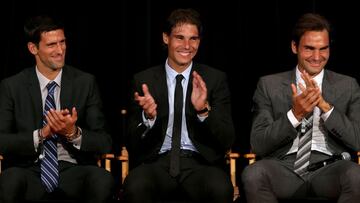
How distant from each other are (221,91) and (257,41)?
89 centimetres

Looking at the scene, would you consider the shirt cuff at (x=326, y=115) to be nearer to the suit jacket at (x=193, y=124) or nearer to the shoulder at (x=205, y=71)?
the suit jacket at (x=193, y=124)

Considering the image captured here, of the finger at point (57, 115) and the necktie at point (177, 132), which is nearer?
the finger at point (57, 115)

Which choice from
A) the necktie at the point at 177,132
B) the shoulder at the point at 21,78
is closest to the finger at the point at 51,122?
the shoulder at the point at 21,78

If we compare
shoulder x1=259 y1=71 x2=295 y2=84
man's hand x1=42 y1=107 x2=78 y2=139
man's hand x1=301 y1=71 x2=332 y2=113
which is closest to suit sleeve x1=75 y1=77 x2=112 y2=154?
man's hand x1=42 y1=107 x2=78 y2=139

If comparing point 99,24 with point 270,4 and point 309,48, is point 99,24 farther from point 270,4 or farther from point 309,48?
point 309,48

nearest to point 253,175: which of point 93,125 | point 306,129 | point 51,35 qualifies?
point 306,129

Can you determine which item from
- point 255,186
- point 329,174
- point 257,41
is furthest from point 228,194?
point 257,41

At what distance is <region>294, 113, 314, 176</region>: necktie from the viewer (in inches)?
187

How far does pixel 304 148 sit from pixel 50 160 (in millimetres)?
1449

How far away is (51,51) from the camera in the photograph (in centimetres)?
503

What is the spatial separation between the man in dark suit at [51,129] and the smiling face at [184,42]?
529mm

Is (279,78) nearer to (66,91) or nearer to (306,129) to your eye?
(306,129)

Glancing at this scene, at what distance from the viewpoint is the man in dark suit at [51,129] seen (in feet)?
15.3

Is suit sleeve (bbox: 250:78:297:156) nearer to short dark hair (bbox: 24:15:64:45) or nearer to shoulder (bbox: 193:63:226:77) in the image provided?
shoulder (bbox: 193:63:226:77)
